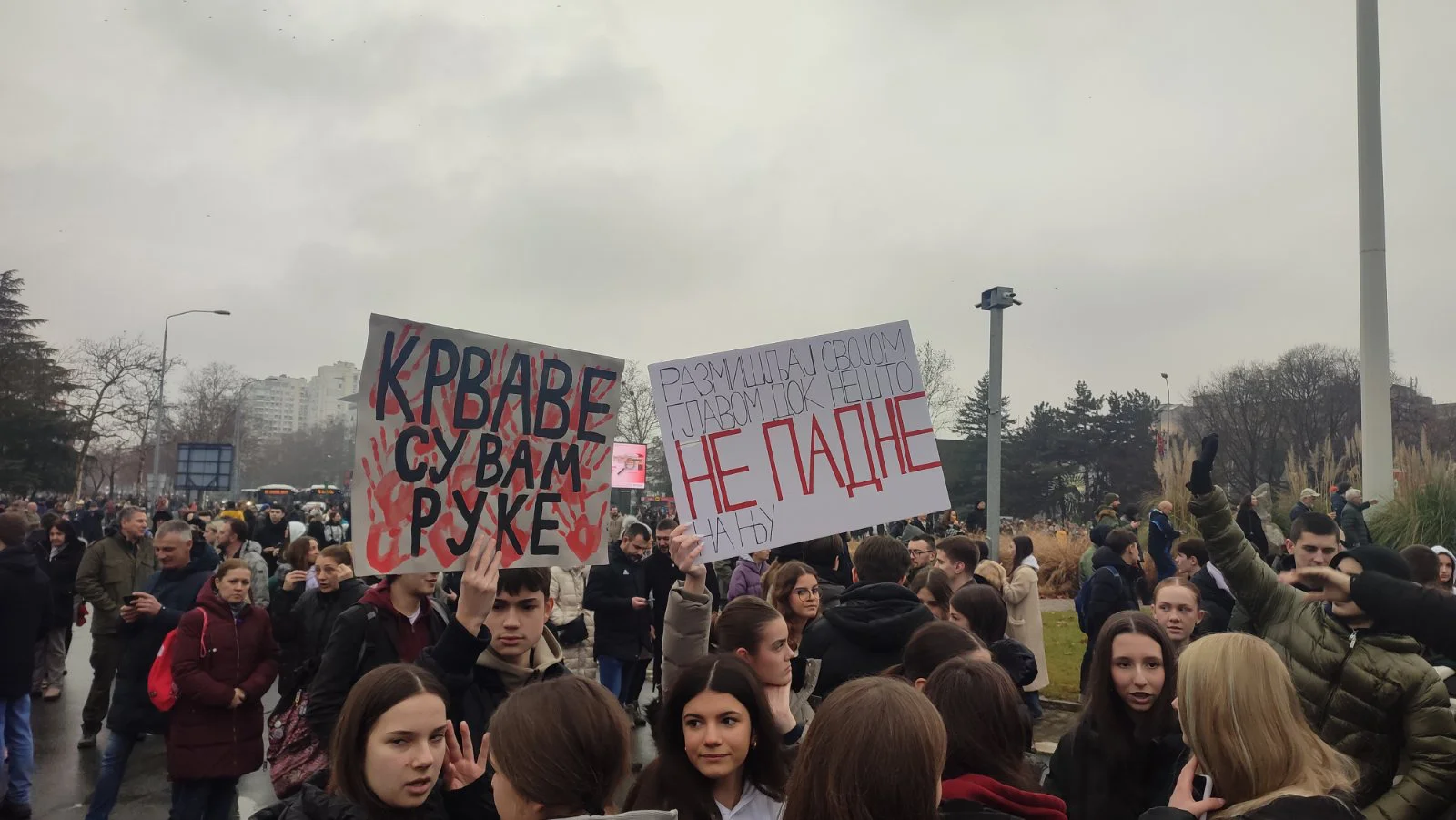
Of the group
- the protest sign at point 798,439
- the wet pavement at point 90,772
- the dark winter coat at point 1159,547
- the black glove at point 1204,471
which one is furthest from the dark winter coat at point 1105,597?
the dark winter coat at point 1159,547

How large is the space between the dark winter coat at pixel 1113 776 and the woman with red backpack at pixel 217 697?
4.26 meters

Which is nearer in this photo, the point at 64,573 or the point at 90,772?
the point at 90,772

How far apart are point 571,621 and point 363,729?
21.1 feet

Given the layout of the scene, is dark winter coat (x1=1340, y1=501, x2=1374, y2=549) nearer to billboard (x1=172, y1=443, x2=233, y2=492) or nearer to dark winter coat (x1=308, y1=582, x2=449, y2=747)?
dark winter coat (x1=308, y1=582, x2=449, y2=747)

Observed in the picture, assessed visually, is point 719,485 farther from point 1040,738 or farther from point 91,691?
point 91,691

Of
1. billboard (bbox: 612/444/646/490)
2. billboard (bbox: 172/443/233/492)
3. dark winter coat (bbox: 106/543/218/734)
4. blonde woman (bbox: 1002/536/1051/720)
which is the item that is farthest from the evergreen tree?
blonde woman (bbox: 1002/536/1051/720)

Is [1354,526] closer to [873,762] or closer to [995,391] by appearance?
[995,391]

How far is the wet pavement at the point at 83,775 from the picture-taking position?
690 centimetres

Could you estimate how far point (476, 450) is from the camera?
3.96 metres

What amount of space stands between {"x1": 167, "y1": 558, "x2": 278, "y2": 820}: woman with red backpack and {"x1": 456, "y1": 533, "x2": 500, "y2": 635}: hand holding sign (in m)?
2.51

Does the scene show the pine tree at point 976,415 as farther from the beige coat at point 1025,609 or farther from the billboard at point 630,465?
the beige coat at point 1025,609

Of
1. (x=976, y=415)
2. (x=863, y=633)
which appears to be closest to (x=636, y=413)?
(x=976, y=415)

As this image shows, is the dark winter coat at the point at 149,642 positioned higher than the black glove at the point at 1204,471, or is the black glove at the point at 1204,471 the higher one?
the black glove at the point at 1204,471

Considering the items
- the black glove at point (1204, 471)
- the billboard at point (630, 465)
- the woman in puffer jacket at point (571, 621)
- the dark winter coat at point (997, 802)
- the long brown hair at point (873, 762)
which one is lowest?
the woman in puffer jacket at point (571, 621)
